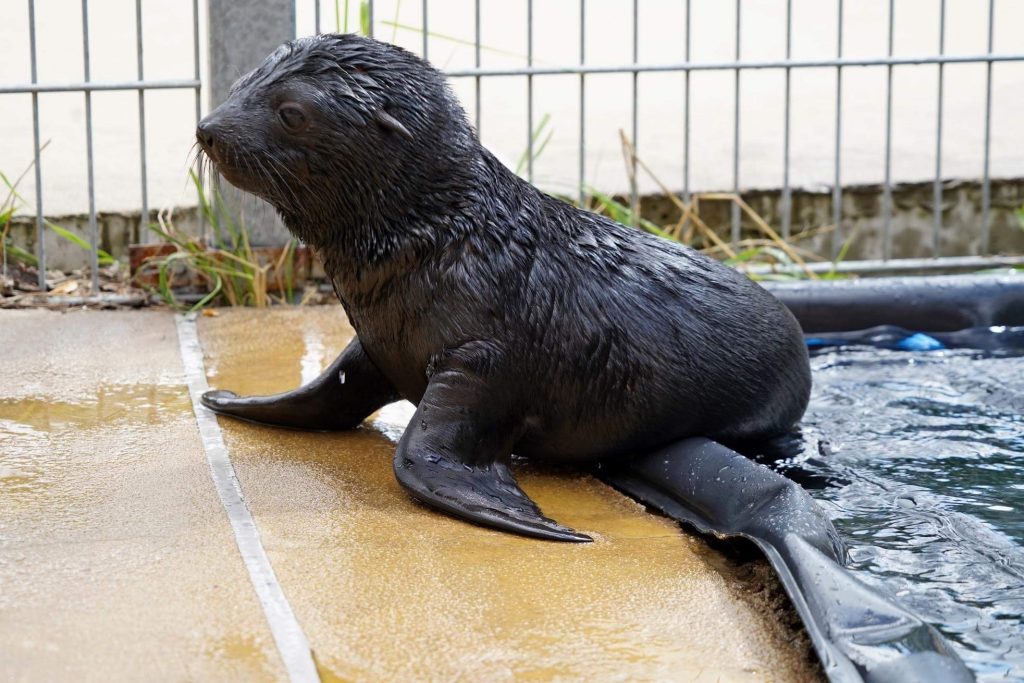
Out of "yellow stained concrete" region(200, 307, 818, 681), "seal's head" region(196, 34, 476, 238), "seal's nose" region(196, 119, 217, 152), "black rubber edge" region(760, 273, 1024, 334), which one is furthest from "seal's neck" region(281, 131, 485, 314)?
"black rubber edge" region(760, 273, 1024, 334)

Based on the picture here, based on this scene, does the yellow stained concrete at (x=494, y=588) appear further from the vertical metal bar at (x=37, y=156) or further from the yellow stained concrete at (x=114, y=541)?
the vertical metal bar at (x=37, y=156)

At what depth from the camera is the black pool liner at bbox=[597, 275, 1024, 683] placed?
264 cm

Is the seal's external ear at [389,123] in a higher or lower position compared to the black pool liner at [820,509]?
higher

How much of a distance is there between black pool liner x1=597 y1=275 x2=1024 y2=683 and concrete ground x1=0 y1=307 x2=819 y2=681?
0.29 feet

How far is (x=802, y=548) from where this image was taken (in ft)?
10.1

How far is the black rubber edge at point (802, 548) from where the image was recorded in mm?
2596

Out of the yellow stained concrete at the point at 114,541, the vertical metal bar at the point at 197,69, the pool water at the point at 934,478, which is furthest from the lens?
the vertical metal bar at the point at 197,69

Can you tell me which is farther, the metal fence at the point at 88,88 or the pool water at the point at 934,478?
the metal fence at the point at 88,88

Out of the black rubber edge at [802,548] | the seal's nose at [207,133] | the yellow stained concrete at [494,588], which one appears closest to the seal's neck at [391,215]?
the seal's nose at [207,133]

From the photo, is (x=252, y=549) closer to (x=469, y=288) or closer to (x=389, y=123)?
(x=469, y=288)

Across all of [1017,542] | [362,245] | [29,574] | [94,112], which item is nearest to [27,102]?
[94,112]

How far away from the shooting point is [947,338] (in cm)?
607

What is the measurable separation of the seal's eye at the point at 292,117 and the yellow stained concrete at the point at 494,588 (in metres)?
0.99

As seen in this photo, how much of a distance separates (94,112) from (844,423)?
781 cm
